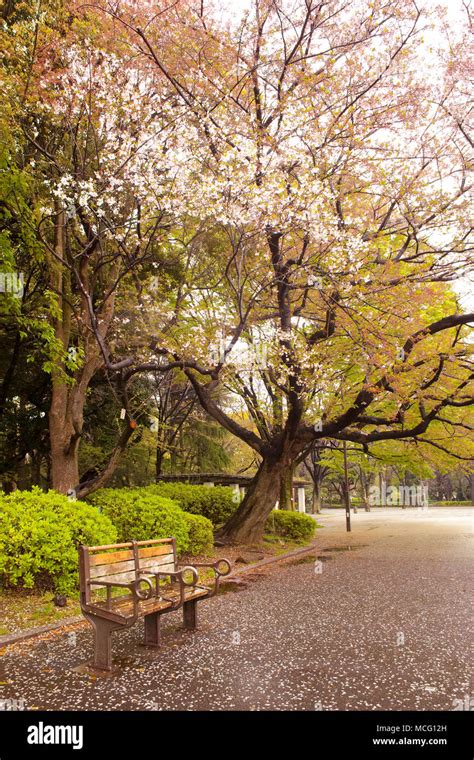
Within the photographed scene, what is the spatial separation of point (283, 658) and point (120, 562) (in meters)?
1.98

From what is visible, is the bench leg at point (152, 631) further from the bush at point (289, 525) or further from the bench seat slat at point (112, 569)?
the bush at point (289, 525)

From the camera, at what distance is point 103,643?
5062mm

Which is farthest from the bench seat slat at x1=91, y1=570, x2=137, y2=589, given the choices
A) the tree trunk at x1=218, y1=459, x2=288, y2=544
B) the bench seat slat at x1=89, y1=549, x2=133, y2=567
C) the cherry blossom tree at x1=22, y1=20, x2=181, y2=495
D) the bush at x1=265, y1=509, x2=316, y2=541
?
the bush at x1=265, y1=509, x2=316, y2=541

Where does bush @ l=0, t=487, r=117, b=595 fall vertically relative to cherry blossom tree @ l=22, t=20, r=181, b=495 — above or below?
below

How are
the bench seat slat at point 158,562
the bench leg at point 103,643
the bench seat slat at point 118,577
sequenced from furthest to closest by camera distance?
the bench seat slat at point 158,562
the bench seat slat at point 118,577
the bench leg at point 103,643

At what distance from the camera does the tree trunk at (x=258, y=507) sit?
15.1 meters

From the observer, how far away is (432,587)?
9461 millimetres

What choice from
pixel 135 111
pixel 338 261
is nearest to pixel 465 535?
pixel 338 261

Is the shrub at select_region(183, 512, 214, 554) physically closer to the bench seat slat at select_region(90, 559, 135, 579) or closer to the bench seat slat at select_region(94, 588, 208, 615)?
the bench seat slat at select_region(94, 588, 208, 615)

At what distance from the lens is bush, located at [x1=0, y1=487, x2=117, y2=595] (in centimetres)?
758

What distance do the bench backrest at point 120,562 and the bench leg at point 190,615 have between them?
542 mm

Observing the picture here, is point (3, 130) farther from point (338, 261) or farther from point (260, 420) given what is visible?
point (260, 420)

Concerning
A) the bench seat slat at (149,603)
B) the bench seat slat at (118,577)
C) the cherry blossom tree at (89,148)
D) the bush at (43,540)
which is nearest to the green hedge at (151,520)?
the cherry blossom tree at (89,148)

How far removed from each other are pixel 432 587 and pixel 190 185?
854 centimetres
